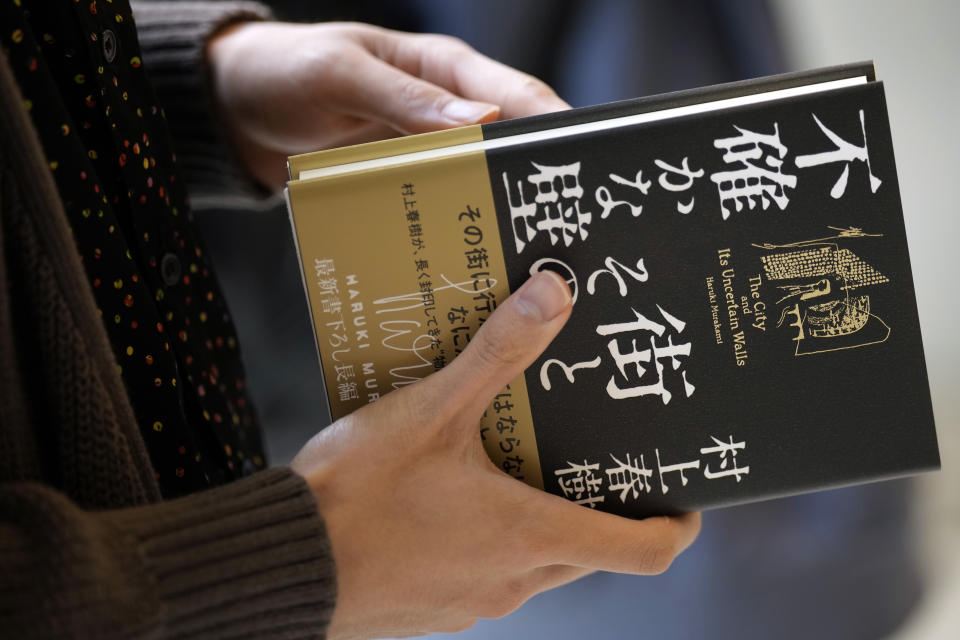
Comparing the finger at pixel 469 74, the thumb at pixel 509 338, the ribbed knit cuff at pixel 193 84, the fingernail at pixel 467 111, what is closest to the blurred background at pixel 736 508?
the ribbed knit cuff at pixel 193 84

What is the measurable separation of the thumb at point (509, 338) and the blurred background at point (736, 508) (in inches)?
19.1

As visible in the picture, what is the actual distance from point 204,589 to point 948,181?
3.47 ft

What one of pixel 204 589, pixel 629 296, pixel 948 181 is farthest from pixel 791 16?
pixel 204 589

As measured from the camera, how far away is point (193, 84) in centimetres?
75

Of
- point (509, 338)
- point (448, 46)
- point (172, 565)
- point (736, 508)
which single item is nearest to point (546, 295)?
point (509, 338)

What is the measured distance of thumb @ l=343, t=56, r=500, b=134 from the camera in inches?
22.6

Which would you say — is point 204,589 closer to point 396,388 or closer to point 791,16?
point 396,388

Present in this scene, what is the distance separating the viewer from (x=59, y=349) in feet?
1.28

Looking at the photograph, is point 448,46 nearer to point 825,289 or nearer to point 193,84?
point 193,84

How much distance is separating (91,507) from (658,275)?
347 mm

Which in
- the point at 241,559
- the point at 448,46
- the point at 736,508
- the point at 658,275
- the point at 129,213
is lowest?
the point at 736,508

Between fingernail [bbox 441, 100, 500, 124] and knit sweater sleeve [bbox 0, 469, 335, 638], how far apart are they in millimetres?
287

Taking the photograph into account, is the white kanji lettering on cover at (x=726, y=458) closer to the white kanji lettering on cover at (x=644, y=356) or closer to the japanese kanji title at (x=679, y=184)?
the white kanji lettering on cover at (x=644, y=356)

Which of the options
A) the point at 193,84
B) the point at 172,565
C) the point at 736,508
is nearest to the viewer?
the point at 172,565
